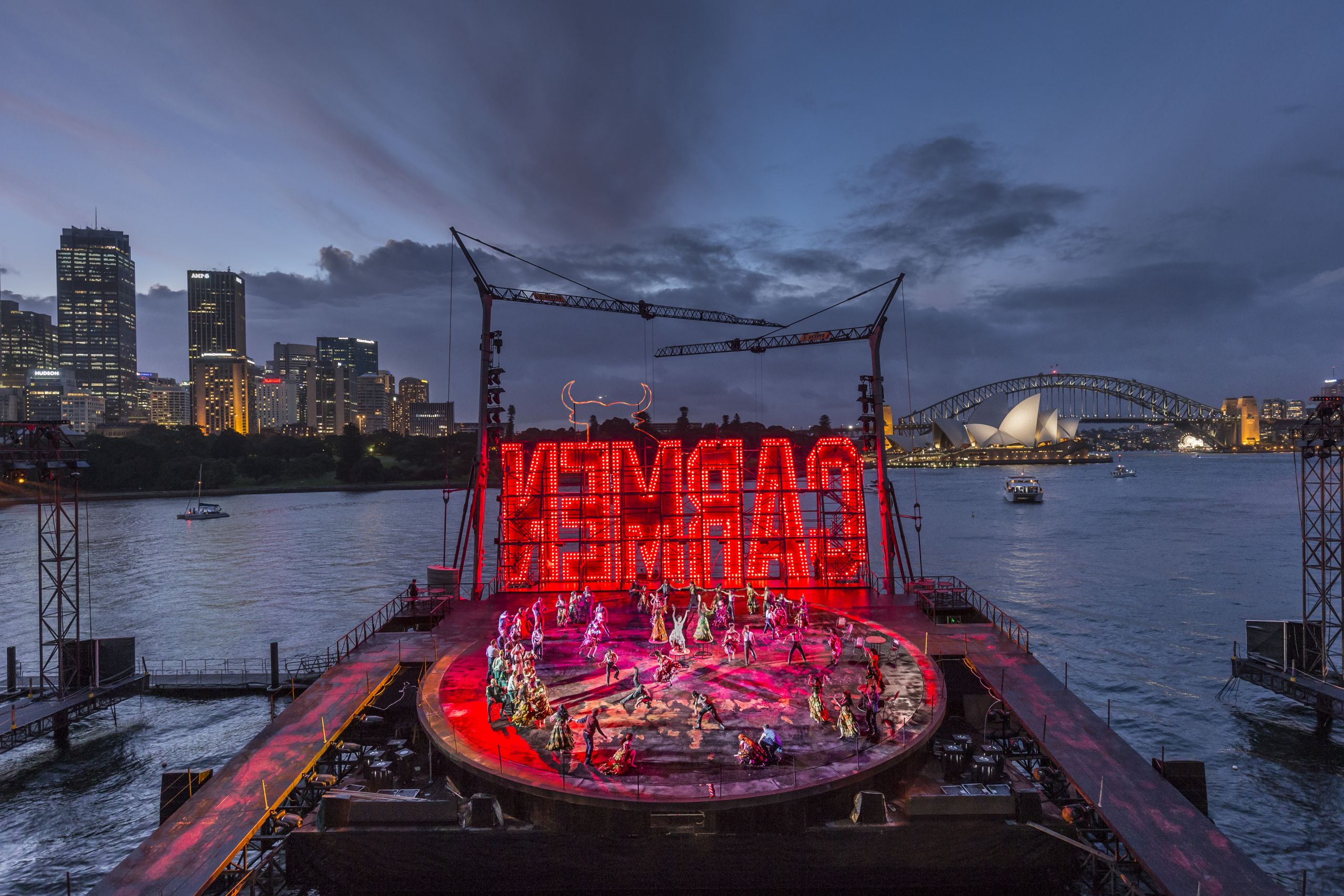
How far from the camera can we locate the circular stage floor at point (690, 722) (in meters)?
16.3

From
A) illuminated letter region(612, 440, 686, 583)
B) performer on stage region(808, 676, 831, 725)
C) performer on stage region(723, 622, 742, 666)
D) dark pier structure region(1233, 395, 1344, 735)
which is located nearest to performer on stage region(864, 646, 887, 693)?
performer on stage region(808, 676, 831, 725)

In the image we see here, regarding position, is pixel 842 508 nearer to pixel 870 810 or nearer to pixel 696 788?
pixel 870 810

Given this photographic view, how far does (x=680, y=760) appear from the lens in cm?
1753

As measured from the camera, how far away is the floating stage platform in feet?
51.4

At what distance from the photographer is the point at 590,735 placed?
707 inches

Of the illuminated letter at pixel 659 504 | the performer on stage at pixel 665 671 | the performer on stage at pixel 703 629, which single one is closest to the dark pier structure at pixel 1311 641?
the performer on stage at pixel 703 629

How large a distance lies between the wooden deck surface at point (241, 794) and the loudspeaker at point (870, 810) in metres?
13.3

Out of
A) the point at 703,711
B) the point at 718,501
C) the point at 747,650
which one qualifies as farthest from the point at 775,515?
the point at 703,711

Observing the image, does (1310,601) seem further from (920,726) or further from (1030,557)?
(920,726)

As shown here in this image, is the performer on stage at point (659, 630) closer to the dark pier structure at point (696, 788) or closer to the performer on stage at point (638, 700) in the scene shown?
the dark pier structure at point (696, 788)

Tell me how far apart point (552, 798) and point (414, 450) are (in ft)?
632

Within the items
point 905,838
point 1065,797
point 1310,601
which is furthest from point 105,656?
point 1310,601

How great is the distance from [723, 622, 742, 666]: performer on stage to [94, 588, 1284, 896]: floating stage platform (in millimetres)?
5345

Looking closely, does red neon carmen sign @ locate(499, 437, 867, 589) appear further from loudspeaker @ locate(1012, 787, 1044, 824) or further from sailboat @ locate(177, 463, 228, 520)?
sailboat @ locate(177, 463, 228, 520)
